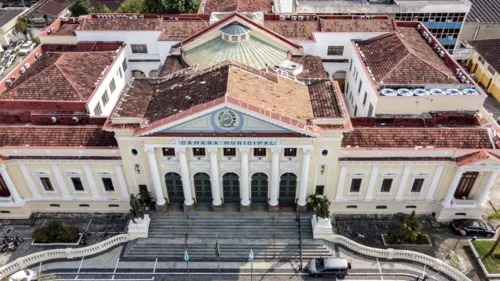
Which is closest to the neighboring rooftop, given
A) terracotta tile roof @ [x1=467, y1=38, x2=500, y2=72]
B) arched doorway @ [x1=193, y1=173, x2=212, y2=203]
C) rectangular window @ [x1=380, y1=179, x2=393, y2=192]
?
terracotta tile roof @ [x1=467, y1=38, x2=500, y2=72]

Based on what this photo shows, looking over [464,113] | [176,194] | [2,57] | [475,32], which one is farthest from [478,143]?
[2,57]

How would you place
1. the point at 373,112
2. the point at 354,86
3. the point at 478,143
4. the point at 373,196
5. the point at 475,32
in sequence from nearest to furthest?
1. the point at 478,143
2. the point at 373,196
3. the point at 373,112
4. the point at 354,86
5. the point at 475,32

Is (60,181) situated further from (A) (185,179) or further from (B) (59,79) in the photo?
(A) (185,179)

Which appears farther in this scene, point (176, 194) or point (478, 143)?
point (176, 194)

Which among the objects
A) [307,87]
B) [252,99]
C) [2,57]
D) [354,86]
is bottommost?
[2,57]

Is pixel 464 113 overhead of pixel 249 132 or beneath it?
beneath

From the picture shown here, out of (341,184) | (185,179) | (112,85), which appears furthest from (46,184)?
(341,184)

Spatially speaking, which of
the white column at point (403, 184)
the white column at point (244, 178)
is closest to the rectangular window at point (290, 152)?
the white column at point (244, 178)

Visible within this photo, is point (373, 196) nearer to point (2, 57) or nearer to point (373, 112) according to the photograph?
point (373, 112)
